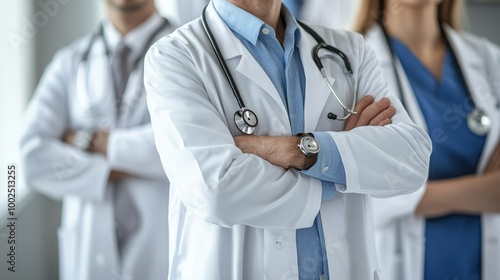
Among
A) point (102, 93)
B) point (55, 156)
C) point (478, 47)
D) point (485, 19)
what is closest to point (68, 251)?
point (55, 156)

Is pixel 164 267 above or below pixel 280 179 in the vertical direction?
below

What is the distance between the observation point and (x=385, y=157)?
1.08 metres

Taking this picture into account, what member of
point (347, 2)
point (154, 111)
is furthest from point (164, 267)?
point (347, 2)

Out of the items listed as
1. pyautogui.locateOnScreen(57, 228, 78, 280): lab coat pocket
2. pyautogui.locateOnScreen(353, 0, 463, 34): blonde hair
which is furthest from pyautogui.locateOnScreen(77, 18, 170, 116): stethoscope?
pyautogui.locateOnScreen(353, 0, 463, 34): blonde hair

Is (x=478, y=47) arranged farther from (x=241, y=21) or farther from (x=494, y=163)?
(x=241, y=21)

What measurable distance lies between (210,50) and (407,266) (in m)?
0.86

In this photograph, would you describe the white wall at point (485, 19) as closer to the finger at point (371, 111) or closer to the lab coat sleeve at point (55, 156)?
the finger at point (371, 111)

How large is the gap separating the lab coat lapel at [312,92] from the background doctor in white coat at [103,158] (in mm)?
690

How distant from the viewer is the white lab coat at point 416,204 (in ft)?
5.47

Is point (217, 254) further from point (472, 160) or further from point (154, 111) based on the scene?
point (472, 160)

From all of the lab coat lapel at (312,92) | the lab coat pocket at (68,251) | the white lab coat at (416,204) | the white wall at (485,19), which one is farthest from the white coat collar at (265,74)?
the white wall at (485,19)

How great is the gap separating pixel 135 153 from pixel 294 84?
720 millimetres

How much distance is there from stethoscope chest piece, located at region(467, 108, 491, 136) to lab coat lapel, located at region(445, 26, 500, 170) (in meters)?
0.02

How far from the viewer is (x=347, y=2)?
1979 mm
